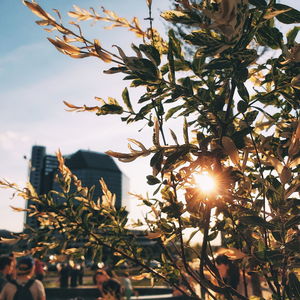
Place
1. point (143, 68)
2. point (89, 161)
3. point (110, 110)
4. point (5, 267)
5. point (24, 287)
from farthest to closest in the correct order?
point (89, 161)
point (5, 267)
point (24, 287)
point (110, 110)
point (143, 68)

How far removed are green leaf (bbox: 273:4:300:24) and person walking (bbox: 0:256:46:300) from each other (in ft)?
15.0

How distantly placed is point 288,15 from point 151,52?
1.34 feet

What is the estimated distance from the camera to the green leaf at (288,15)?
0.98 meters

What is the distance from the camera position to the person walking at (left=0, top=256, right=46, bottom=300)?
455cm

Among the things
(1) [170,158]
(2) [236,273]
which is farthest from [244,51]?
(2) [236,273]

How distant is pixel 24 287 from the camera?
15.2 feet

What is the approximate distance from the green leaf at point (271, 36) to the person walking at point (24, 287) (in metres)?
4.46

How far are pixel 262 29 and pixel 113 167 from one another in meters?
143

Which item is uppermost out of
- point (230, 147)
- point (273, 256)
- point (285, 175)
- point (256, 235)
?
point (230, 147)

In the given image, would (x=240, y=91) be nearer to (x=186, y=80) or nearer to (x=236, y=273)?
(x=186, y=80)

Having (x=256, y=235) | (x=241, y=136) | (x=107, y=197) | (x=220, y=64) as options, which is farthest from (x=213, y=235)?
(x=220, y=64)

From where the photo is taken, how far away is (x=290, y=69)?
1165 millimetres

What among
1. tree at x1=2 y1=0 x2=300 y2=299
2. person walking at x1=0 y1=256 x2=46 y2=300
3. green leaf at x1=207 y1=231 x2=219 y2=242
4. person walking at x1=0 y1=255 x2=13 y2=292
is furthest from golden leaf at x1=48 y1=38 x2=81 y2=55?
person walking at x1=0 y1=255 x2=13 y2=292

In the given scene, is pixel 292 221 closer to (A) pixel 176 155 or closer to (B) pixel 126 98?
(A) pixel 176 155
